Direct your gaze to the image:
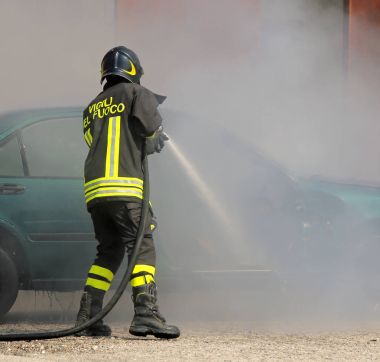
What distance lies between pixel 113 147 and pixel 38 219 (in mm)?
1207

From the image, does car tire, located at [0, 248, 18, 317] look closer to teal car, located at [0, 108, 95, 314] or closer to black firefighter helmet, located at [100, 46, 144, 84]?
teal car, located at [0, 108, 95, 314]

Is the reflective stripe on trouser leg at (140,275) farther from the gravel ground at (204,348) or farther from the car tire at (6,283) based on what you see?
the car tire at (6,283)

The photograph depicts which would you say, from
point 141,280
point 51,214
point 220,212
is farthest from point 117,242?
point 220,212

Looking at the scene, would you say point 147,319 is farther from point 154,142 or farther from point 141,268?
point 154,142

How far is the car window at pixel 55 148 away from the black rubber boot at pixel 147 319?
56.0 inches

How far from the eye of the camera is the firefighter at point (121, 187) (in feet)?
21.6

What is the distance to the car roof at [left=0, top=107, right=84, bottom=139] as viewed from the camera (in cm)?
784

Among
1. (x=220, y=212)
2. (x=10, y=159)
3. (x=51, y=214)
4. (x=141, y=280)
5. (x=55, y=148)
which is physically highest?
(x=55, y=148)

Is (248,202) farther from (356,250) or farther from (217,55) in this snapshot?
(217,55)

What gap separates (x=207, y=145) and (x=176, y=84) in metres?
1.16

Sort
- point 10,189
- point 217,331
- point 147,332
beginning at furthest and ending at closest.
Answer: point 10,189
point 217,331
point 147,332

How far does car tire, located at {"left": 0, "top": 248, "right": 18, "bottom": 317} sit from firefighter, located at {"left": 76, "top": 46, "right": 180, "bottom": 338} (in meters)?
0.92

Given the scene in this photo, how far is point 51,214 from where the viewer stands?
767 cm

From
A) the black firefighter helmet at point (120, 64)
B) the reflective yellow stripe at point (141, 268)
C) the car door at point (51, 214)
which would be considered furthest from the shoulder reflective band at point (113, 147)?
the car door at point (51, 214)
